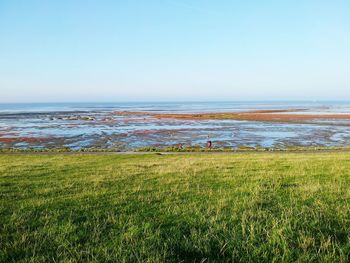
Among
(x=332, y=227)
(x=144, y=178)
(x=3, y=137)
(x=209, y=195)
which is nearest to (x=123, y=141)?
(x=3, y=137)

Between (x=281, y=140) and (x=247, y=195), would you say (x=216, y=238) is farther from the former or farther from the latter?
(x=281, y=140)

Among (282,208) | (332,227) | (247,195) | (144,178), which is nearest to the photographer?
(332,227)

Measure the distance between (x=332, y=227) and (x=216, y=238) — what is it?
215 cm

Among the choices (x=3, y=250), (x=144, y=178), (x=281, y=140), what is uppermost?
(x=3, y=250)

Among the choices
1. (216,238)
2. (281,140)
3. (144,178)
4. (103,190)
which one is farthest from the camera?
(281,140)

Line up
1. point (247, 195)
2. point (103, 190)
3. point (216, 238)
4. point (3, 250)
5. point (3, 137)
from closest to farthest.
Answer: point (3, 250) < point (216, 238) < point (247, 195) < point (103, 190) < point (3, 137)

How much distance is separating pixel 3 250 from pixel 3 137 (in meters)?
51.3

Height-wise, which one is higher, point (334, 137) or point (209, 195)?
point (209, 195)

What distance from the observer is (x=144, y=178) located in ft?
40.3

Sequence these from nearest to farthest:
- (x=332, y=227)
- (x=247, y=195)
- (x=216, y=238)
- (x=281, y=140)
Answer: (x=216, y=238) → (x=332, y=227) → (x=247, y=195) → (x=281, y=140)

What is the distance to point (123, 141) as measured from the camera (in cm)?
4556

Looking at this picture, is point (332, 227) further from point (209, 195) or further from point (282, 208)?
point (209, 195)

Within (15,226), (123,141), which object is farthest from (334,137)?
(15,226)

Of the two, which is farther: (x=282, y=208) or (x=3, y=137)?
(x=3, y=137)
